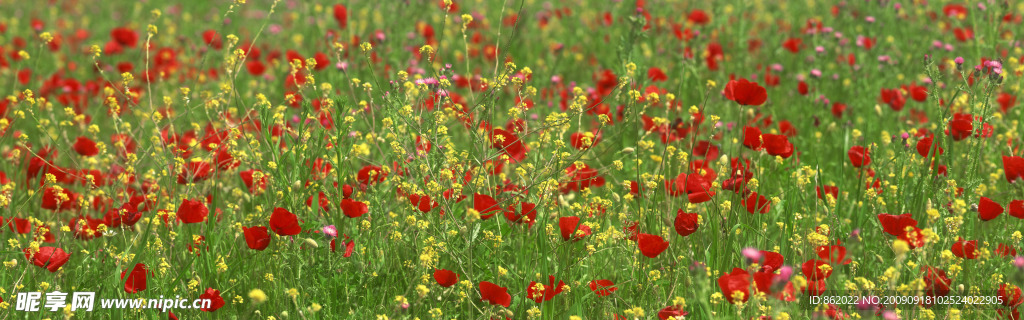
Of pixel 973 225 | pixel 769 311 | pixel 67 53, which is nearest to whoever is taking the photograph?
pixel 769 311

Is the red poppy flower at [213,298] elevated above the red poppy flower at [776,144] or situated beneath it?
situated beneath

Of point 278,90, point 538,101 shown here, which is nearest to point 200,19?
point 278,90

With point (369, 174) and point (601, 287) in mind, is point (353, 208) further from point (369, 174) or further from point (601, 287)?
point (601, 287)

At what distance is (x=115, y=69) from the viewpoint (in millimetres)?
5863

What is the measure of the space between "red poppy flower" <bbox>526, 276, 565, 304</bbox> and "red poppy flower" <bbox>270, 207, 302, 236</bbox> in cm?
59

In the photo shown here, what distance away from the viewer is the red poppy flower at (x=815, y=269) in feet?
6.72

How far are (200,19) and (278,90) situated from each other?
324 centimetres

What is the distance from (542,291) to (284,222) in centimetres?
65

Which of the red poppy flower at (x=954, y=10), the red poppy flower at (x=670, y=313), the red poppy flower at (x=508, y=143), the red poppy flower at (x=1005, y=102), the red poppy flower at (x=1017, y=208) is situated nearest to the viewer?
the red poppy flower at (x=670, y=313)

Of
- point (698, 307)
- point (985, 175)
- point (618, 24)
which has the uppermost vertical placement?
point (618, 24)

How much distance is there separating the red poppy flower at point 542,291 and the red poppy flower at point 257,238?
65 cm

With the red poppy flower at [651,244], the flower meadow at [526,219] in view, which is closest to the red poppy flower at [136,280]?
the flower meadow at [526,219]

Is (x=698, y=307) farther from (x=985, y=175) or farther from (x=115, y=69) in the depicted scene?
(x=115, y=69)

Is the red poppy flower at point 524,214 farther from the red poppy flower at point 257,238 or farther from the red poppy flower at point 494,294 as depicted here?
the red poppy flower at point 257,238
